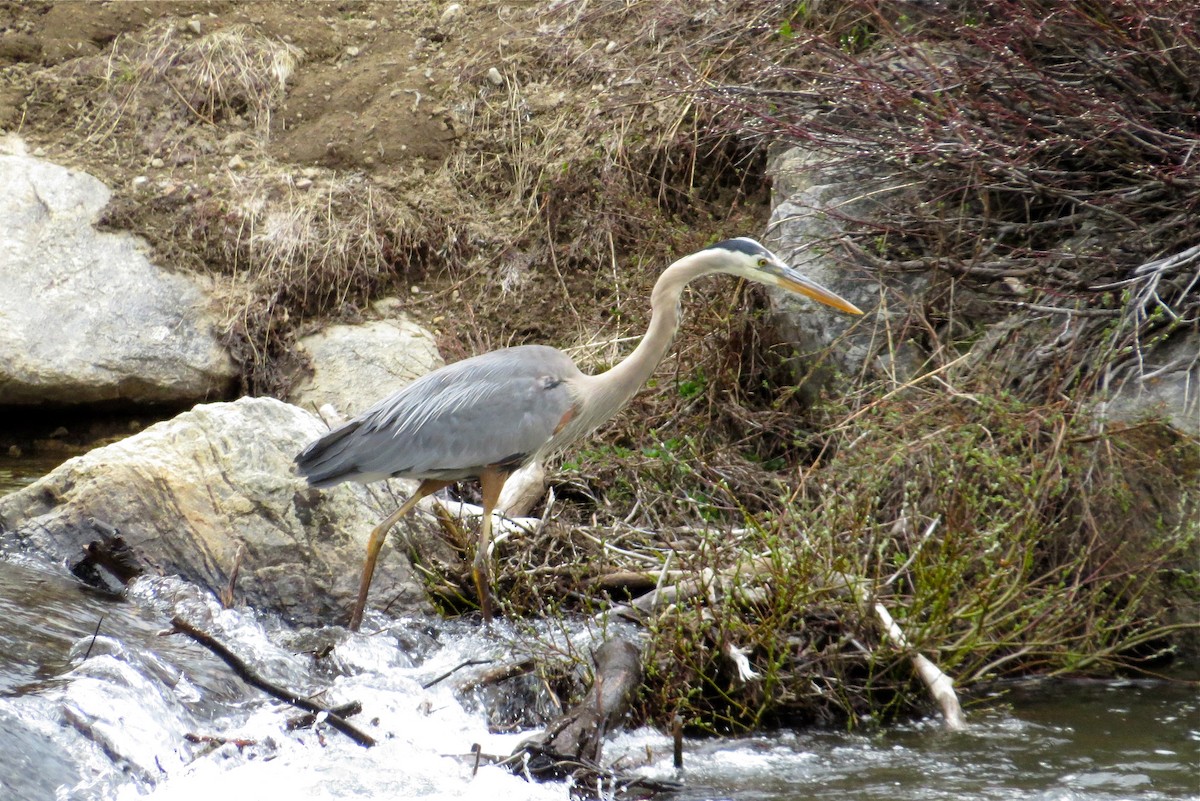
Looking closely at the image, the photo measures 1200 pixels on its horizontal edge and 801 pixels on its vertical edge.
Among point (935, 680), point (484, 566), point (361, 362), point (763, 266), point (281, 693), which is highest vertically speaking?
point (763, 266)

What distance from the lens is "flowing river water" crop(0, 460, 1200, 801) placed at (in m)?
3.39

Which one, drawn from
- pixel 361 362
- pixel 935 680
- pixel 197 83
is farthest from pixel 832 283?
pixel 197 83

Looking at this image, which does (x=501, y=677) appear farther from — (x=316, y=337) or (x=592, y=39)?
(x=592, y=39)

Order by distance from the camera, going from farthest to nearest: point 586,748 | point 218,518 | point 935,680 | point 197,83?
point 197,83, point 218,518, point 935,680, point 586,748

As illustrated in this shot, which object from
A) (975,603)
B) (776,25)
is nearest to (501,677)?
(975,603)

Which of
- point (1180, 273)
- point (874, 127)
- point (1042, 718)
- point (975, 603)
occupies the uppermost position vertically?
point (874, 127)

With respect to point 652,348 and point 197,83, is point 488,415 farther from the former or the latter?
point 197,83

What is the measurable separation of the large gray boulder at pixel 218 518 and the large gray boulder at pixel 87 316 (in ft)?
6.38

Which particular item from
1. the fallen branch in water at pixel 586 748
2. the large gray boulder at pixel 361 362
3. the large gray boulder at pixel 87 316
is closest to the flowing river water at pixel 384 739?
the fallen branch in water at pixel 586 748

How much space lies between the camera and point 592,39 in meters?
7.86

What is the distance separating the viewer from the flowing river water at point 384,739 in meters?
3.39

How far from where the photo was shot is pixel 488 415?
15.8ft

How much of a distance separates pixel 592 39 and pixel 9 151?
3458 millimetres

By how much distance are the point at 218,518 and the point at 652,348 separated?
1744 mm
